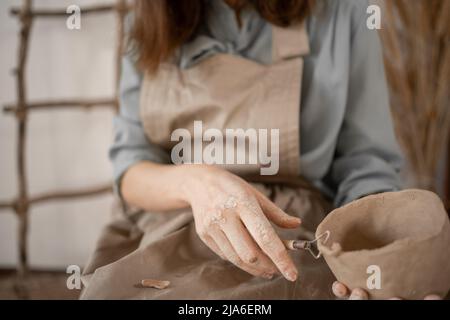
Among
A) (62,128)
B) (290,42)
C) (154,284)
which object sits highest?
(290,42)

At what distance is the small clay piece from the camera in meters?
0.41

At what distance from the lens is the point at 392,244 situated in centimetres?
34

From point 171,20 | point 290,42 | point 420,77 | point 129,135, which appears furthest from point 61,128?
point 420,77

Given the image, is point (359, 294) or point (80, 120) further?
point (80, 120)

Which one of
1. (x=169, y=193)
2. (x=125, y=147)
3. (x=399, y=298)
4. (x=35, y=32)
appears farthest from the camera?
(x=35, y=32)

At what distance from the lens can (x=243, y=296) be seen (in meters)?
0.40

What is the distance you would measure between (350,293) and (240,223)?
10 cm

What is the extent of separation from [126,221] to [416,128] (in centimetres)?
35

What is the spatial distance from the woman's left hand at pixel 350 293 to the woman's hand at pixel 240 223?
0.03 metres

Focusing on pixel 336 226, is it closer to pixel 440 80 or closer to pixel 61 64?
pixel 440 80

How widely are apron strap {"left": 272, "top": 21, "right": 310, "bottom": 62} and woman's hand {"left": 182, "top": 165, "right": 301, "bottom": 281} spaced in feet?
0.51

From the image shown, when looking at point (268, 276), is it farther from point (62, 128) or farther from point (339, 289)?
point (62, 128)

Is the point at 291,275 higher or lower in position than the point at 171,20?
lower
